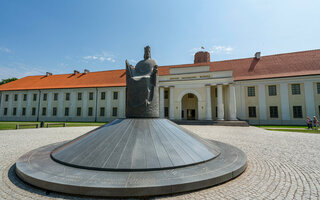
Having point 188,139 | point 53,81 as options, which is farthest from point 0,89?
point 188,139

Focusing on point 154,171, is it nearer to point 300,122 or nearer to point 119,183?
point 119,183

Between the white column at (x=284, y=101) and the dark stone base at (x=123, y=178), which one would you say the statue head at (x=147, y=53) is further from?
the white column at (x=284, y=101)

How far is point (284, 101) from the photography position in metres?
24.8

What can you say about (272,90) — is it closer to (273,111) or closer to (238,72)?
(273,111)

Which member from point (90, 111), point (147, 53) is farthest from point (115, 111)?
point (147, 53)

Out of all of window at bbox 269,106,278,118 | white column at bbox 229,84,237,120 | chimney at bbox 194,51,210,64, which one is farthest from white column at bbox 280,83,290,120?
chimney at bbox 194,51,210,64

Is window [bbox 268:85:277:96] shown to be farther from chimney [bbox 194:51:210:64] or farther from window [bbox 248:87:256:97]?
chimney [bbox 194:51:210:64]

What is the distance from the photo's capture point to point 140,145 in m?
4.12

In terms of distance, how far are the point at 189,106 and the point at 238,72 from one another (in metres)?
11.5

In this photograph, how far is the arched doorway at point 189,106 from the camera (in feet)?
99.5

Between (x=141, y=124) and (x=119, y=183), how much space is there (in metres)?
2.36

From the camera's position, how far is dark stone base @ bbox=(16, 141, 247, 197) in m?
2.70

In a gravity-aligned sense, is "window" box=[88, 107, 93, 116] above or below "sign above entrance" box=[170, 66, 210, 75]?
below

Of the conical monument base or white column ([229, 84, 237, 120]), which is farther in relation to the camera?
white column ([229, 84, 237, 120])
